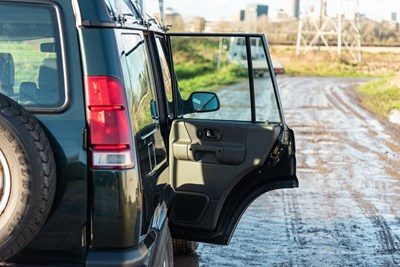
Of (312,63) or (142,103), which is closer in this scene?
(142,103)

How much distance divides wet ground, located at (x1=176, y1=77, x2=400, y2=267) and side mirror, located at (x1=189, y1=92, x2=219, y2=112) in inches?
57.9

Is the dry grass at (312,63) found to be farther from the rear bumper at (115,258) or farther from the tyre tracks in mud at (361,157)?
the rear bumper at (115,258)

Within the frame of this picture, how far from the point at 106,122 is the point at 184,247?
3.08m

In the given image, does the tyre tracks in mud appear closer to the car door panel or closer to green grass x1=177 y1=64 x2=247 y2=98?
the car door panel

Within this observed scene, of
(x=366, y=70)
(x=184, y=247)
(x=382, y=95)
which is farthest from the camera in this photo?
(x=366, y=70)

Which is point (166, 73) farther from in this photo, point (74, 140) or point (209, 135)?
point (74, 140)

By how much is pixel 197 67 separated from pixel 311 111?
640 inches

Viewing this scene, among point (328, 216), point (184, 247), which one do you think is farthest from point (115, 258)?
point (328, 216)

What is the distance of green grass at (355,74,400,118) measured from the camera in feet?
70.5

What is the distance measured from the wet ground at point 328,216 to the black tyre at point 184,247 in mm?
84

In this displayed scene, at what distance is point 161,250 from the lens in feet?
11.9

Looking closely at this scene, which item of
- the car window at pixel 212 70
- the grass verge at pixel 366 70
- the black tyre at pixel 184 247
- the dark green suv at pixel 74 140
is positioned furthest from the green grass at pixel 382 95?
the dark green suv at pixel 74 140

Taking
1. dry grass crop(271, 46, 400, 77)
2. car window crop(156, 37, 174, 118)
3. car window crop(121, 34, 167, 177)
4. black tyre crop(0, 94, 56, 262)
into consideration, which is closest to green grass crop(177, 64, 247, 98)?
dry grass crop(271, 46, 400, 77)

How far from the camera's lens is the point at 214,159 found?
16.1 ft
